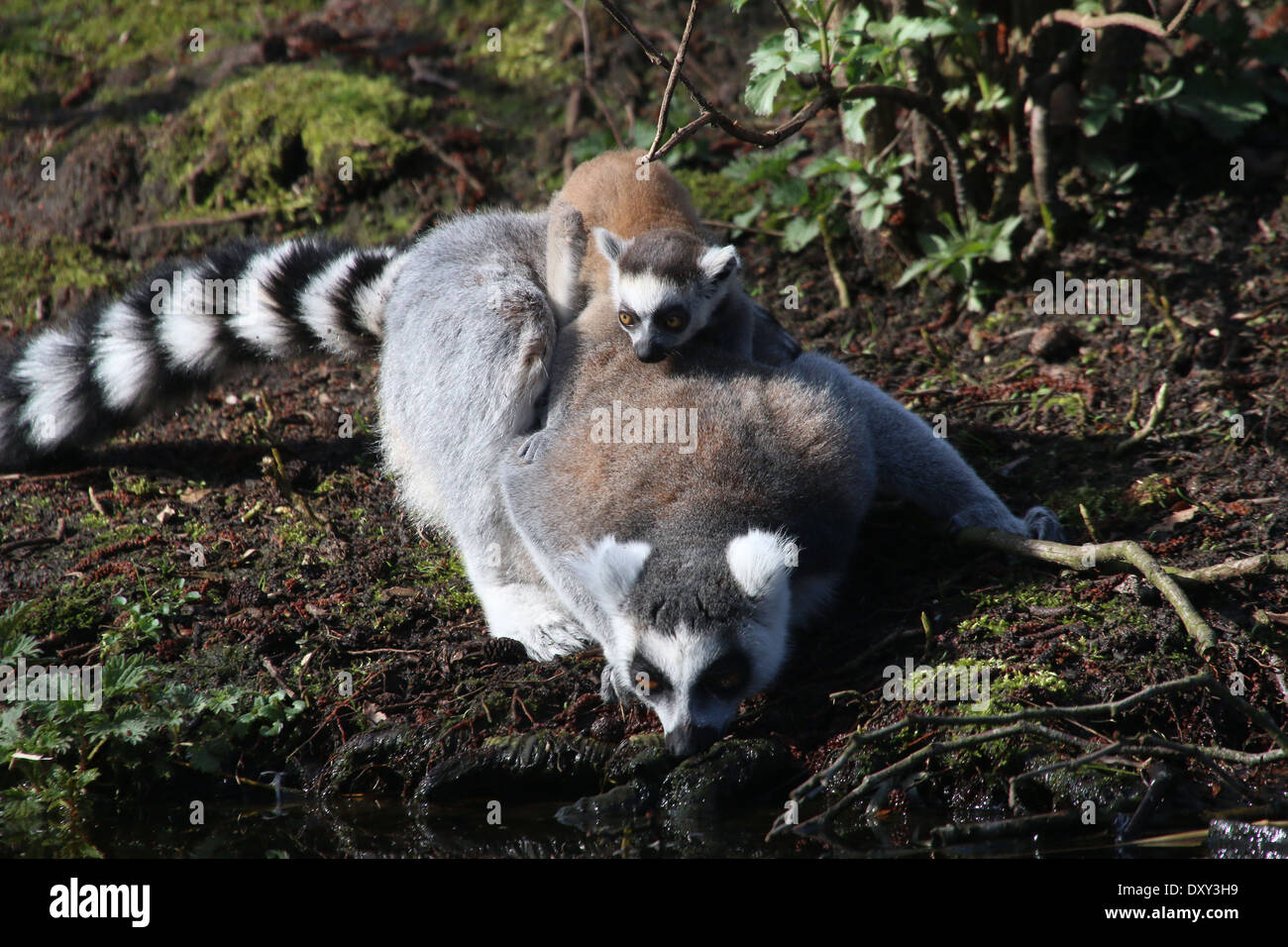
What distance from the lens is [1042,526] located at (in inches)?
182

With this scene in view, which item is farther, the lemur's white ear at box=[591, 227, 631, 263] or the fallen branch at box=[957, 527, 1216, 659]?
the lemur's white ear at box=[591, 227, 631, 263]

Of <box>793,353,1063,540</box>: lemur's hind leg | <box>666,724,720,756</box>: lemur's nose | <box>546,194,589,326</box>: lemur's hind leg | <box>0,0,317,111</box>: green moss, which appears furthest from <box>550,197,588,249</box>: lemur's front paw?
<box>0,0,317,111</box>: green moss

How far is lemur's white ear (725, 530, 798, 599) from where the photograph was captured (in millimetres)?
3785

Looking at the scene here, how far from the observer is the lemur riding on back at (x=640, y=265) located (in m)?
4.72

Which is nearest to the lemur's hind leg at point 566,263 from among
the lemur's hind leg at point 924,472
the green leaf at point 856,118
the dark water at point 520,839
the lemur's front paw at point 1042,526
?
the lemur's hind leg at point 924,472

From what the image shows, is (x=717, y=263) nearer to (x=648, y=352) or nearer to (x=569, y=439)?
(x=648, y=352)

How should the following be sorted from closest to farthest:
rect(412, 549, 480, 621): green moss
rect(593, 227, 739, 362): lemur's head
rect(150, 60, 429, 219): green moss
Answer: rect(593, 227, 739, 362): lemur's head
rect(412, 549, 480, 621): green moss
rect(150, 60, 429, 219): green moss

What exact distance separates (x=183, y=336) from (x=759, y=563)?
11.6 ft

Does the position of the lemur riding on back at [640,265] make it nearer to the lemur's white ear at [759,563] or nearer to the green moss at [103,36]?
the lemur's white ear at [759,563]

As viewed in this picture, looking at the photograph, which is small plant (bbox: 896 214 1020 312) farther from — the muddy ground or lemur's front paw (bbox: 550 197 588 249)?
lemur's front paw (bbox: 550 197 588 249)

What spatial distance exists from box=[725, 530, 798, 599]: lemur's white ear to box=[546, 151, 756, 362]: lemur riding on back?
3.61 feet

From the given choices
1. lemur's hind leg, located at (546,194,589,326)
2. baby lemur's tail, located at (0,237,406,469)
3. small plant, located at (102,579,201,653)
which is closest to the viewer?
small plant, located at (102,579,201,653)

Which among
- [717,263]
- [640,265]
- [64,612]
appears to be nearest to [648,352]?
[640,265]

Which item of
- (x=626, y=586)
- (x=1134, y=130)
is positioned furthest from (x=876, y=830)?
(x=1134, y=130)
